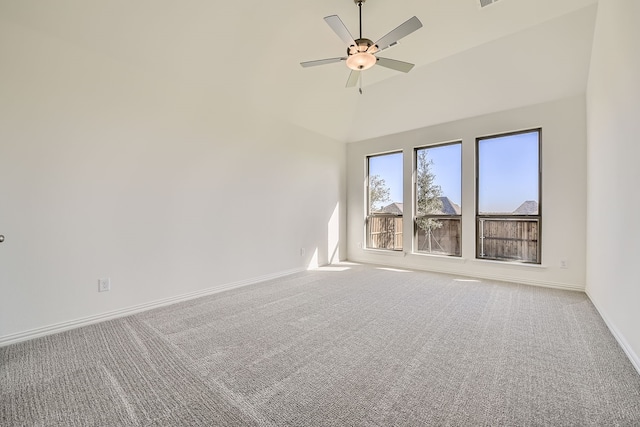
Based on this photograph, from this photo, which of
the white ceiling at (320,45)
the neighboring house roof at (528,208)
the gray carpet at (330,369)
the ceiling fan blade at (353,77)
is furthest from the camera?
the neighboring house roof at (528,208)

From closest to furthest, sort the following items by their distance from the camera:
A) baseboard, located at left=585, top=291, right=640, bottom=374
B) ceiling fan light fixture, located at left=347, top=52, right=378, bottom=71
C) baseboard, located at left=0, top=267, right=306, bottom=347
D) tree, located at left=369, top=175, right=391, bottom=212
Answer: baseboard, located at left=585, top=291, right=640, bottom=374
baseboard, located at left=0, top=267, right=306, bottom=347
ceiling fan light fixture, located at left=347, top=52, right=378, bottom=71
tree, located at left=369, top=175, right=391, bottom=212

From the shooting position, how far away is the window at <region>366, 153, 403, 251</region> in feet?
17.7

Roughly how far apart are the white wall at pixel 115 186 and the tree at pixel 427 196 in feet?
8.82

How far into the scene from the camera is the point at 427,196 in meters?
4.99

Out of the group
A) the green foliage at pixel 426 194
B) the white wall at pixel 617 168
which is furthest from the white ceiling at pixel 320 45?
the green foliage at pixel 426 194

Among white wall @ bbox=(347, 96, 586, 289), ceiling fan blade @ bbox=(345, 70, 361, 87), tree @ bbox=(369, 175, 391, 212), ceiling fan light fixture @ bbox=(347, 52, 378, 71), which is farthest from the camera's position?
tree @ bbox=(369, 175, 391, 212)

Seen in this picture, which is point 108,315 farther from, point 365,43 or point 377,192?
point 377,192

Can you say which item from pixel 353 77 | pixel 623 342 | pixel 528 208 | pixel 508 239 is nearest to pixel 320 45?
pixel 353 77

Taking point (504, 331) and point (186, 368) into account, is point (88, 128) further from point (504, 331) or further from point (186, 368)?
point (504, 331)

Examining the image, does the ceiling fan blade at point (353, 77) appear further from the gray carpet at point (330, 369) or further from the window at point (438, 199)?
the gray carpet at point (330, 369)

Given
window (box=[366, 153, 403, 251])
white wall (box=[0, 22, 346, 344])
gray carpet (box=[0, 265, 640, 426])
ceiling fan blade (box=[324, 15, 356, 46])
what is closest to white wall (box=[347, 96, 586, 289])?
window (box=[366, 153, 403, 251])

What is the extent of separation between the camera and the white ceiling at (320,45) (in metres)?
2.55

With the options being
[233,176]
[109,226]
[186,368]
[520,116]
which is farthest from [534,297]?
[109,226]

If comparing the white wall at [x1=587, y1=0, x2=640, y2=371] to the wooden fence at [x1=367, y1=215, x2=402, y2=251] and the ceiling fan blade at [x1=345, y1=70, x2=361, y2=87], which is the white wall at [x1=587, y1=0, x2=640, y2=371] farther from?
the wooden fence at [x1=367, y1=215, x2=402, y2=251]
